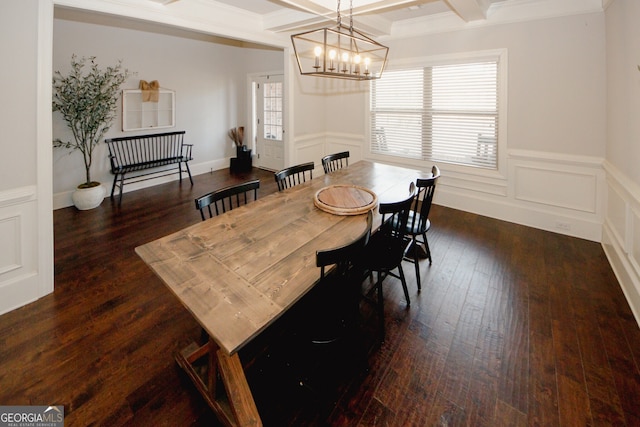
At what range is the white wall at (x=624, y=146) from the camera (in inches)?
99.9

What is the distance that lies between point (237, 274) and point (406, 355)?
126cm

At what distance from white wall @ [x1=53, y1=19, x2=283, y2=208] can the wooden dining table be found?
4.20 m

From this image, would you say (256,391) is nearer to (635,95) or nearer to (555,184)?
(635,95)

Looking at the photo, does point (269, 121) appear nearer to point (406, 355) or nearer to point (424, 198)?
point (424, 198)

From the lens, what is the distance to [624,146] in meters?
2.88

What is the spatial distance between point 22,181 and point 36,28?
1136mm

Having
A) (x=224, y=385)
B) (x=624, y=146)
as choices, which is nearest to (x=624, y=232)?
(x=624, y=146)

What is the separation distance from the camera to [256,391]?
183 cm

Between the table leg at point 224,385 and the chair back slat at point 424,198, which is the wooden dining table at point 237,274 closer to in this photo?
the table leg at point 224,385

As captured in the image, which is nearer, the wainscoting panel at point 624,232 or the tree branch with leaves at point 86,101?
the wainscoting panel at point 624,232

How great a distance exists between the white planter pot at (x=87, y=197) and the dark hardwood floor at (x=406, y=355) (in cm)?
→ 169

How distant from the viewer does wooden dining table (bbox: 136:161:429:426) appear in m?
1.31

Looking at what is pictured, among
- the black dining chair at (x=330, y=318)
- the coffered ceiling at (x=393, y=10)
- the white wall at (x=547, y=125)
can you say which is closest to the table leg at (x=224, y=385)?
the black dining chair at (x=330, y=318)

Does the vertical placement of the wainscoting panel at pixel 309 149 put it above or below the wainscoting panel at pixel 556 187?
above
